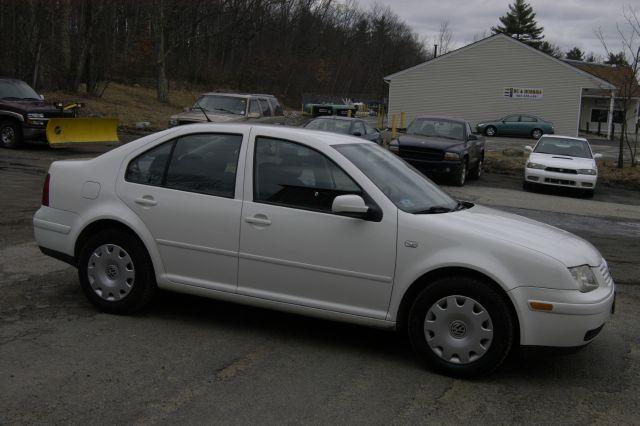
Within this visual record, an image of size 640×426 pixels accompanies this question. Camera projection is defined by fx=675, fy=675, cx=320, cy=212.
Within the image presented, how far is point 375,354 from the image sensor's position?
488 cm

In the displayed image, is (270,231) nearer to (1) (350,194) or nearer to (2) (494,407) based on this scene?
(1) (350,194)

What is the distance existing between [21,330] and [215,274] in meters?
1.49

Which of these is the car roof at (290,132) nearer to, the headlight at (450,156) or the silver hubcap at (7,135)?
the headlight at (450,156)

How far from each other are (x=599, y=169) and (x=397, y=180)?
19585 millimetres

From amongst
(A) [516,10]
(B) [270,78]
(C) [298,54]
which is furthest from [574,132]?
(A) [516,10]

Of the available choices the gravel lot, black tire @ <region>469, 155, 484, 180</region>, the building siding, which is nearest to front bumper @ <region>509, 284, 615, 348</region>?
the gravel lot

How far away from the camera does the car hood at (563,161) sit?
17.1m

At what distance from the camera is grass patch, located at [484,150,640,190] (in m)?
20.8

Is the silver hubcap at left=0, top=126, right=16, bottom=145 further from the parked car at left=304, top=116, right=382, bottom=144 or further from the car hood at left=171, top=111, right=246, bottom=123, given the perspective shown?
the parked car at left=304, top=116, right=382, bottom=144

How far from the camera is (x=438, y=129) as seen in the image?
18.2 meters

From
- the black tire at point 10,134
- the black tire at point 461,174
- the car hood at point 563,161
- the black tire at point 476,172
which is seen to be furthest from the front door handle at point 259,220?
the black tire at point 476,172

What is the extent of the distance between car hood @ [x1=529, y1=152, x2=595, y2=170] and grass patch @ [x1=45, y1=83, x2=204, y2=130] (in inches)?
613

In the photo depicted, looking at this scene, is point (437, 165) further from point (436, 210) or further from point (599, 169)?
point (436, 210)

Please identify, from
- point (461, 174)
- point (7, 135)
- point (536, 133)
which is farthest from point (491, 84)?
point (7, 135)
